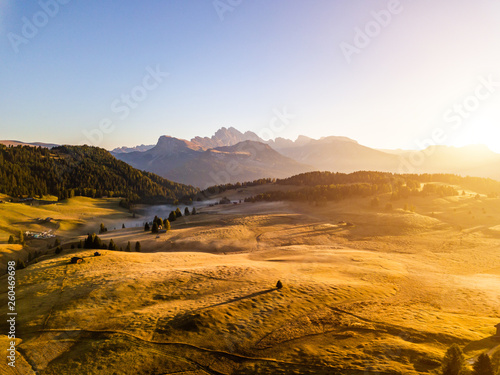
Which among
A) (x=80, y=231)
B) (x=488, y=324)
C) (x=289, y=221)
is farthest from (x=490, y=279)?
(x=80, y=231)

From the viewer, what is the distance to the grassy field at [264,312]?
50.9 ft

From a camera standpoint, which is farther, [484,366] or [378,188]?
[378,188]

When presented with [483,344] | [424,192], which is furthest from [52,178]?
[483,344]

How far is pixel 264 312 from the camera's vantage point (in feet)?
70.7

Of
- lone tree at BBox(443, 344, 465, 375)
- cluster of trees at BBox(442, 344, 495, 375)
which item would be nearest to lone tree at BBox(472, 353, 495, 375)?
cluster of trees at BBox(442, 344, 495, 375)

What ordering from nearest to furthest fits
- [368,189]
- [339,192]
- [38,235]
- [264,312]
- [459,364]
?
[459,364] < [264,312] < [38,235] < [368,189] < [339,192]

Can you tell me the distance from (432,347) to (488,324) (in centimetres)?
828

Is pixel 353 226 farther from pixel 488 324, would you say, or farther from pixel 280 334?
pixel 280 334

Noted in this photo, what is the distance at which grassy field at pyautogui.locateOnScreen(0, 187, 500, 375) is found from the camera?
611 inches

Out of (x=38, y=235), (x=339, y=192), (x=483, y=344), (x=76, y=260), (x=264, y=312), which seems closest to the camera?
(x=483, y=344)

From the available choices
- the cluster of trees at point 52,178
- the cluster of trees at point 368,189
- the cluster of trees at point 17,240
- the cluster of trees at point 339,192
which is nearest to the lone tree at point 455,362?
the cluster of trees at point 368,189

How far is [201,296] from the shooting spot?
971 inches

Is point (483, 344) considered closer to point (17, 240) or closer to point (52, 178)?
point (17, 240)

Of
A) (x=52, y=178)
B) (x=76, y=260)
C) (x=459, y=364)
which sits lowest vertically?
(x=76, y=260)
